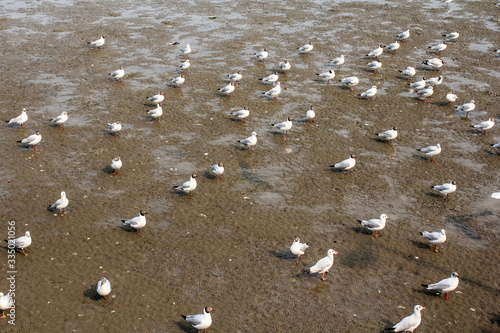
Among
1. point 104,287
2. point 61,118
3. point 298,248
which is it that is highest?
point 61,118

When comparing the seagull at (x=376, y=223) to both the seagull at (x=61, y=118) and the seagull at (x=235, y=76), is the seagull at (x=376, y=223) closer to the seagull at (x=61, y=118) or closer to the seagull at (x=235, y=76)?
the seagull at (x=235, y=76)

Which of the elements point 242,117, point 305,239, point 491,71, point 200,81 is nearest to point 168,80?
point 200,81

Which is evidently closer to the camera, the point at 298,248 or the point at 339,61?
the point at 298,248

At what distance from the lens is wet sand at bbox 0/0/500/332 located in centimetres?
1109

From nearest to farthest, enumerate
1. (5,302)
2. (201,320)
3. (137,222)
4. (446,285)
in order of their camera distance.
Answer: (201,320)
(5,302)
(446,285)
(137,222)

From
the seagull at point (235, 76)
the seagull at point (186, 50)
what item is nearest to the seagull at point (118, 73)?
the seagull at point (186, 50)

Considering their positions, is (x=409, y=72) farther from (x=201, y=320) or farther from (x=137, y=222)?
(x=201, y=320)

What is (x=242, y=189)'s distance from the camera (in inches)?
611

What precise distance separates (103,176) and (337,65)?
14540 millimetres

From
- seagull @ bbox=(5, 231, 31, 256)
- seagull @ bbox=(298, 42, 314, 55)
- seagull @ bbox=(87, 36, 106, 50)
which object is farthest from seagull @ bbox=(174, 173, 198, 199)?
seagull @ bbox=(87, 36, 106, 50)

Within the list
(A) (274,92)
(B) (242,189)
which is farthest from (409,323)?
(A) (274,92)

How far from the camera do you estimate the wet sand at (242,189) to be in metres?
11.1

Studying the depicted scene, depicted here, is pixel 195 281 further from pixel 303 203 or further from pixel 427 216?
pixel 427 216

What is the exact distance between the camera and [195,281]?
11727 millimetres
